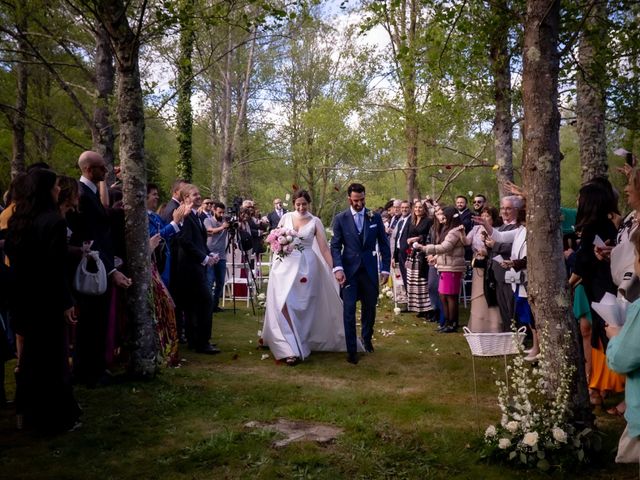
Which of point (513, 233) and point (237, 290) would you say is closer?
point (513, 233)

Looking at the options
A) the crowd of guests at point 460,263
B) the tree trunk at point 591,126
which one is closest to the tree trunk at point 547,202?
the crowd of guests at point 460,263

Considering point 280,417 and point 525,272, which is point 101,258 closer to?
point 280,417

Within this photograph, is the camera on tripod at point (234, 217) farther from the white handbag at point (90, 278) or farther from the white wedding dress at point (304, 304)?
the white handbag at point (90, 278)

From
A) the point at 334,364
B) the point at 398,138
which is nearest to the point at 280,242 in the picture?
the point at 334,364

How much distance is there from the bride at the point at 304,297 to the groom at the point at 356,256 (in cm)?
43

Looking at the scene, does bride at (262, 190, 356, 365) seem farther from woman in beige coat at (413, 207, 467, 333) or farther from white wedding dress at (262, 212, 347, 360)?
woman in beige coat at (413, 207, 467, 333)

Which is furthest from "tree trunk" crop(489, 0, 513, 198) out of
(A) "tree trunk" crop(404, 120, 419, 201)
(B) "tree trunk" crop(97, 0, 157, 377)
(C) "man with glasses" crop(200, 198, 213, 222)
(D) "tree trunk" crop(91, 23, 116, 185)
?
(B) "tree trunk" crop(97, 0, 157, 377)

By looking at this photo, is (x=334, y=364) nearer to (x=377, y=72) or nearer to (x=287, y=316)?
(x=287, y=316)

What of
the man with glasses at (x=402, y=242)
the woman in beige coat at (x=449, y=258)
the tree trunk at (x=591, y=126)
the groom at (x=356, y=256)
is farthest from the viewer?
the man with glasses at (x=402, y=242)

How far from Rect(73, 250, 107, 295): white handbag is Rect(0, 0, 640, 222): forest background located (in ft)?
8.00

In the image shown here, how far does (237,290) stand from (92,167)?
8.75 meters

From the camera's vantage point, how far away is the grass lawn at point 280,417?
439 centimetres

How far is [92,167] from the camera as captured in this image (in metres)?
6.43

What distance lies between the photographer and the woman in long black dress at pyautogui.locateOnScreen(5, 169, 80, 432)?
4.91m
